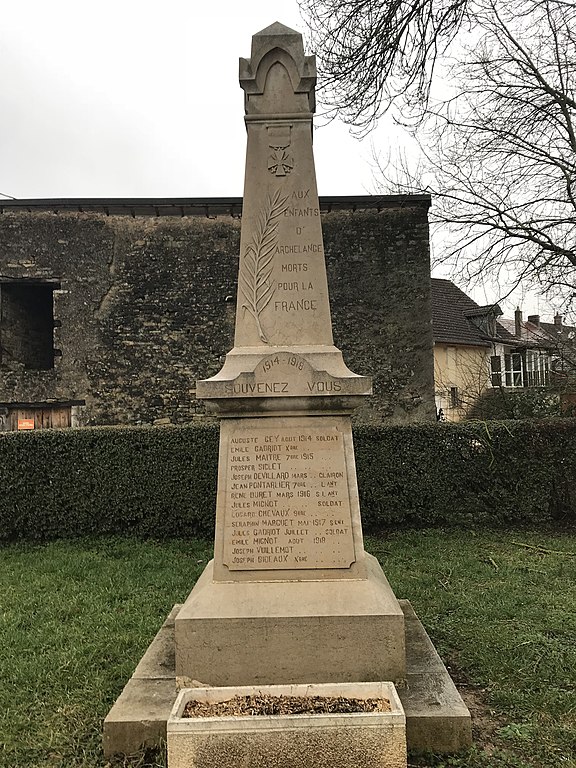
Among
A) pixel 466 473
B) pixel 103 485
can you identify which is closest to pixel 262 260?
pixel 103 485

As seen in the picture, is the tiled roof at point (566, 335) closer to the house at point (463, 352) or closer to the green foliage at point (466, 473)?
the green foliage at point (466, 473)

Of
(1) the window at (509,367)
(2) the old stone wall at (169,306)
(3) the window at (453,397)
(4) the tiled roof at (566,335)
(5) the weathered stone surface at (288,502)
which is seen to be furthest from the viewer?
(1) the window at (509,367)

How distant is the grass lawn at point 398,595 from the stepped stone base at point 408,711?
90 mm

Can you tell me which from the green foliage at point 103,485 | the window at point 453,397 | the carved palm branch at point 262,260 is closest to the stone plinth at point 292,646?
the carved palm branch at point 262,260

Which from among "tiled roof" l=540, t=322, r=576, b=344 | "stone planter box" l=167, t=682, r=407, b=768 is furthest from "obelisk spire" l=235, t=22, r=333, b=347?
"tiled roof" l=540, t=322, r=576, b=344

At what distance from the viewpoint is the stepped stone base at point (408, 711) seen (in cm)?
299

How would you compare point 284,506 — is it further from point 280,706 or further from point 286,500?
point 280,706

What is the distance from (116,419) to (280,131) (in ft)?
35.5

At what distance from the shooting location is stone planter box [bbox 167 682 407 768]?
240 centimetres

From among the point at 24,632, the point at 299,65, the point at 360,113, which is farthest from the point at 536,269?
the point at 24,632

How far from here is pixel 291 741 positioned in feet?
7.97

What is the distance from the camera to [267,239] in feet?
12.4

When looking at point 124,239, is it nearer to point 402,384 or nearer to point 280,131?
point 402,384

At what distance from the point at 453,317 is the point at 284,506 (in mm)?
22499
